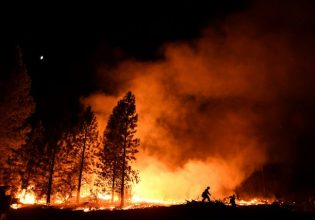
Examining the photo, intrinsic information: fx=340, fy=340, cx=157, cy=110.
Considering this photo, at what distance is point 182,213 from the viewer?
2403cm

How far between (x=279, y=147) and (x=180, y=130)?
16066 millimetres

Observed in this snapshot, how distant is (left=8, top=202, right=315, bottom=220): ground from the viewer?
2311 centimetres

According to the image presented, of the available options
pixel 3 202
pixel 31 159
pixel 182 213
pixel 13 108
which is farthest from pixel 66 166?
Result: pixel 3 202

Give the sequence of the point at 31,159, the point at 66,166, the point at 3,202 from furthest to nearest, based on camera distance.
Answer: the point at 31,159 → the point at 66,166 → the point at 3,202

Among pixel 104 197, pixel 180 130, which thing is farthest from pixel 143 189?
pixel 180 130

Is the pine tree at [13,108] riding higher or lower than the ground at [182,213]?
higher

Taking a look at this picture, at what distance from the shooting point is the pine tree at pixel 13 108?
Answer: 2973cm

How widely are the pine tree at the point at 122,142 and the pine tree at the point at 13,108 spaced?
12556 mm

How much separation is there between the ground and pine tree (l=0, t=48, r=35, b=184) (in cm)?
693

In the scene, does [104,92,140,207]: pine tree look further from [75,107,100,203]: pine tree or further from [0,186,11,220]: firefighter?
[0,186,11,220]: firefighter

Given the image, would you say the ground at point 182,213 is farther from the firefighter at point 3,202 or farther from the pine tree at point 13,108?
the pine tree at point 13,108

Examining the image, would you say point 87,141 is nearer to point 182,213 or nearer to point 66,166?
point 66,166

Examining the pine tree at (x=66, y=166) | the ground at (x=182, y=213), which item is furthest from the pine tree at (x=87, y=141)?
the ground at (x=182, y=213)

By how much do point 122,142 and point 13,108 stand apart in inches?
579
